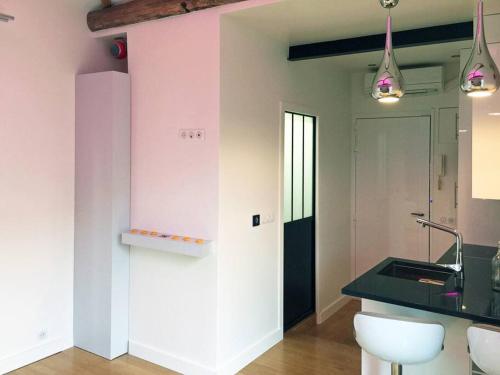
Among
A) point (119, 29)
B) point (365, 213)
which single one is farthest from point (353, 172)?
point (119, 29)

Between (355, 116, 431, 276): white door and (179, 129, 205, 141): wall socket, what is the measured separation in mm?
2412

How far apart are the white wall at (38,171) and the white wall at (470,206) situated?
2.96 meters

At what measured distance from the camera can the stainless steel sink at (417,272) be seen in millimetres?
2846

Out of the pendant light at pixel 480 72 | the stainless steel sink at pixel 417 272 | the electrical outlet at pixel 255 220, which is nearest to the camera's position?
the pendant light at pixel 480 72

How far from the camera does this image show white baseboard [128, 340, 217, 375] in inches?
133

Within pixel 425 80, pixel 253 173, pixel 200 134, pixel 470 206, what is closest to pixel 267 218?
pixel 253 173

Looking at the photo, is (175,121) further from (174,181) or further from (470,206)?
(470,206)

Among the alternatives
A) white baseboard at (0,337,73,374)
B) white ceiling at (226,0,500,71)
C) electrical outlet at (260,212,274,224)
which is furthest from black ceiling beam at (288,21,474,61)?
white baseboard at (0,337,73,374)

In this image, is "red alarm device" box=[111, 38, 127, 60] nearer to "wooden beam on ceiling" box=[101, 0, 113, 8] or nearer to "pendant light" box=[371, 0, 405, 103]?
"wooden beam on ceiling" box=[101, 0, 113, 8]

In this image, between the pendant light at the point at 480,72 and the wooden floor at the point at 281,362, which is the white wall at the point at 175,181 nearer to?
the wooden floor at the point at 281,362

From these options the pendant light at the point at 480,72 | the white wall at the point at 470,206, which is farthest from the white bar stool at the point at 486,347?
the white wall at the point at 470,206

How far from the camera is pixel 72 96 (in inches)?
147

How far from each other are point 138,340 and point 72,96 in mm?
2010

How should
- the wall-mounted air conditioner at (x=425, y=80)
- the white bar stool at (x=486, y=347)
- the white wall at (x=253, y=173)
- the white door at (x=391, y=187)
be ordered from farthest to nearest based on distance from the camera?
the white door at (x=391, y=187) < the wall-mounted air conditioner at (x=425, y=80) < the white wall at (x=253, y=173) < the white bar stool at (x=486, y=347)
